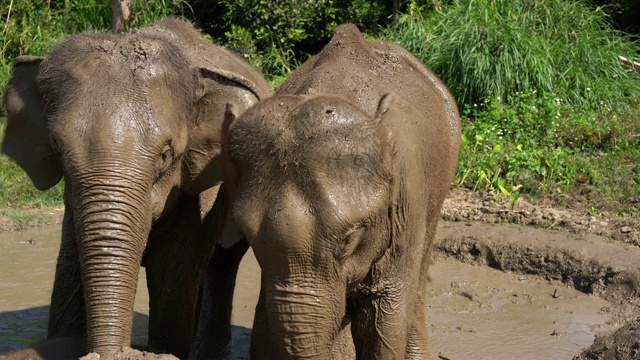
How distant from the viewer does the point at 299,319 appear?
4.82m

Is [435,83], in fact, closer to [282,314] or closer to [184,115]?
[184,115]

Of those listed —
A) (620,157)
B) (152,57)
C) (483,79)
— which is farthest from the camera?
(483,79)

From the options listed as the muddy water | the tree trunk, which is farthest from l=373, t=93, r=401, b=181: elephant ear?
the tree trunk

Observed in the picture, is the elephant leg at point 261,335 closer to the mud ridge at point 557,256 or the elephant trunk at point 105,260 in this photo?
the elephant trunk at point 105,260

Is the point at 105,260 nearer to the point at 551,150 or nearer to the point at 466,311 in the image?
the point at 466,311

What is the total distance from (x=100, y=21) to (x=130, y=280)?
1035cm

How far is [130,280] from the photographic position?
5.41m

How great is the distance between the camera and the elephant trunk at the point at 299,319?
4812 mm

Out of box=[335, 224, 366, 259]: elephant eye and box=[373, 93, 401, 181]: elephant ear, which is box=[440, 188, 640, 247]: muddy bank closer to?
box=[373, 93, 401, 181]: elephant ear

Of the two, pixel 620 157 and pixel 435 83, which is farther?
pixel 620 157

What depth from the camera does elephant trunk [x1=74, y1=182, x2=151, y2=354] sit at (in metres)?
5.30

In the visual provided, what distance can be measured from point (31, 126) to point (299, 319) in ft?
7.43

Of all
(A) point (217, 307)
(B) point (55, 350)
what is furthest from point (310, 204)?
(A) point (217, 307)

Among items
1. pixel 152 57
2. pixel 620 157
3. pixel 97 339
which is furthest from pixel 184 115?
pixel 620 157
